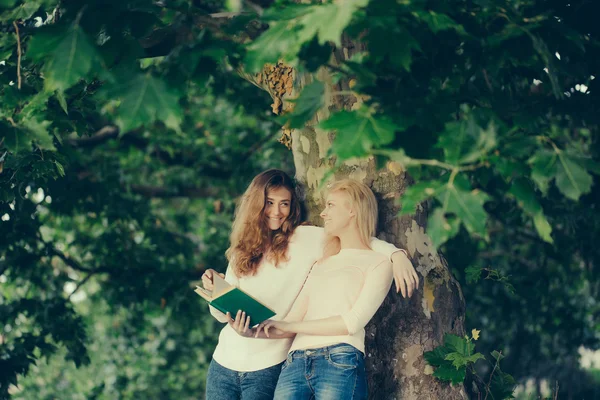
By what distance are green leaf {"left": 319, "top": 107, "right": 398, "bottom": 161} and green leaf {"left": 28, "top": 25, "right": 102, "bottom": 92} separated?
93 cm

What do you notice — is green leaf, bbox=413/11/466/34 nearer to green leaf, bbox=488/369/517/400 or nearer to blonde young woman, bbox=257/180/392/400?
blonde young woman, bbox=257/180/392/400

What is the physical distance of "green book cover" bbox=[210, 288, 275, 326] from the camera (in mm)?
3904

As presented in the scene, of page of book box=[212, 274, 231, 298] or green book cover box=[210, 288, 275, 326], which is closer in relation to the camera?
green book cover box=[210, 288, 275, 326]

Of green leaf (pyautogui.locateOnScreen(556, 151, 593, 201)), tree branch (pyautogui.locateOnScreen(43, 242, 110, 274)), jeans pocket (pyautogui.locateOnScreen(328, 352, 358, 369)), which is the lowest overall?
tree branch (pyautogui.locateOnScreen(43, 242, 110, 274))

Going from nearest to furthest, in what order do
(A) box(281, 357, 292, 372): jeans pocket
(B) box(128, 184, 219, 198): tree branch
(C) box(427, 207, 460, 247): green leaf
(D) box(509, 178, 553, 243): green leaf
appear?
1. (C) box(427, 207, 460, 247): green leaf
2. (D) box(509, 178, 553, 243): green leaf
3. (A) box(281, 357, 292, 372): jeans pocket
4. (B) box(128, 184, 219, 198): tree branch

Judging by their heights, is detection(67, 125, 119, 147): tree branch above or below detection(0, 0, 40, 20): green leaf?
below

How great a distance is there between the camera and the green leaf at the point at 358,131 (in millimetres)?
3008

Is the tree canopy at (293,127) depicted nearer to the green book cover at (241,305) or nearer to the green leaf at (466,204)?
the green leaf at (466,204)

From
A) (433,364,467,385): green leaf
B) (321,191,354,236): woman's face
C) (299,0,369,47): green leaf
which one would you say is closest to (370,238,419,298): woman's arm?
(321,191,354,236): woman's face

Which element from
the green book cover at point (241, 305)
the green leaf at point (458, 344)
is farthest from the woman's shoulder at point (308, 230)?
the green leaf at point (458, 344)

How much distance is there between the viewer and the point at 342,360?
12.9ft

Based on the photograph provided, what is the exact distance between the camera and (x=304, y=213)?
4891mm

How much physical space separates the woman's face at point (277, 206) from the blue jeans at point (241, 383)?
0.82 meters

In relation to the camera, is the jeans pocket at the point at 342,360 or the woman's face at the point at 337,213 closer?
the jeans pocket at the point at 342,360
